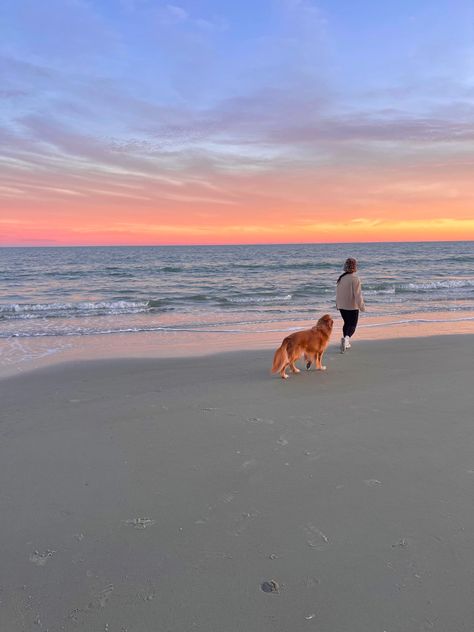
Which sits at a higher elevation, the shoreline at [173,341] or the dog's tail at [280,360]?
the dog's tail at [280,360]

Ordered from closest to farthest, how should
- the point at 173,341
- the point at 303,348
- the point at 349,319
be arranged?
the point at 303,348 → the point at 349,319 → the point at 173,341

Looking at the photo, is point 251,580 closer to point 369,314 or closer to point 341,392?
point 341,392

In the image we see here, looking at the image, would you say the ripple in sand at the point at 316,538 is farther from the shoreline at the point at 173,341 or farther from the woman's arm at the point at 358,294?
the woman's arm at the point at 358,294

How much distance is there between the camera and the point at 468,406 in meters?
4.68

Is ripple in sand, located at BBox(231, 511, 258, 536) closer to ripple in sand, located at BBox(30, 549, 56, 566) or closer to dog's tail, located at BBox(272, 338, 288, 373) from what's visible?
ripple in sand, located at BBox(30, 549, 56, 566)

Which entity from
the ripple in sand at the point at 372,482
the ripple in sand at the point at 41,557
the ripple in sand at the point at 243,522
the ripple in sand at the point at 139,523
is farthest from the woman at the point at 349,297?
the ripple in sand at the point at 41,557

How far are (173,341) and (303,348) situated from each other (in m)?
3.66

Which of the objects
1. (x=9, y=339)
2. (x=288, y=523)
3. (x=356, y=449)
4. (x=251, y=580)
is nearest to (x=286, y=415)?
(x=356, y=449)

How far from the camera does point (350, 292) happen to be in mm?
7512

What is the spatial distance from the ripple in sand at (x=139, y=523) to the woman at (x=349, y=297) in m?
5.42

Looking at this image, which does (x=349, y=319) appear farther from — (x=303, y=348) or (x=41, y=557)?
(x=41, y=557)

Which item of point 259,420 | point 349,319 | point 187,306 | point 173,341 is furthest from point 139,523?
point 187,306

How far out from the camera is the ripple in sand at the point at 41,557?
245 cm

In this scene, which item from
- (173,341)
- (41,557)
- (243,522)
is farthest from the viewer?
(173,341)
